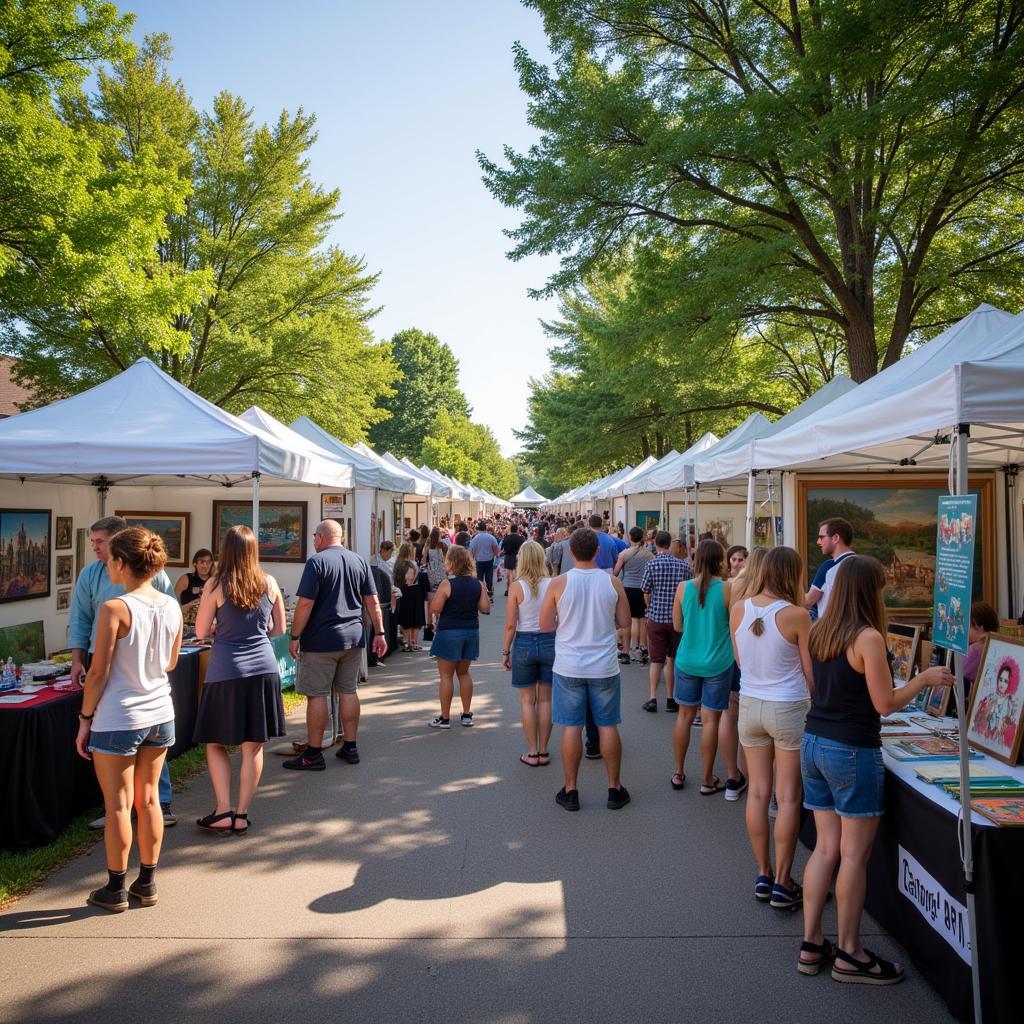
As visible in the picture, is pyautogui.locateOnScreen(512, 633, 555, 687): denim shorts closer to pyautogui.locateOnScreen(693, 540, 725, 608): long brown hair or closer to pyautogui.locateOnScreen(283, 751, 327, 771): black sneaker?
pyautogui.locateOnScreen(693, 540, 725, 608): long brown hair

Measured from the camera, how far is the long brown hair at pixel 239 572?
4773mm

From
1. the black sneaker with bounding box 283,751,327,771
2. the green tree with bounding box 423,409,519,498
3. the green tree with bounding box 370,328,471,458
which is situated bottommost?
the black sneaker with bounding box 283,751,327,771

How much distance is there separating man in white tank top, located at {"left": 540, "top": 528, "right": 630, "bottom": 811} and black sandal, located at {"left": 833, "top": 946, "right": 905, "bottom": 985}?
2.10 m

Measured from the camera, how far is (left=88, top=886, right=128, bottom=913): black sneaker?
12.5ft

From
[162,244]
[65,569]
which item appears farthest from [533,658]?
[162,244]

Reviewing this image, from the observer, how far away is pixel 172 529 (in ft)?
36.1

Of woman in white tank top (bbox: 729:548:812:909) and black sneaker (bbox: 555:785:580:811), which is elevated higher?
woman in white tank top (bbox: 729:548:812:909)

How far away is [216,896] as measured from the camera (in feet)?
13.1

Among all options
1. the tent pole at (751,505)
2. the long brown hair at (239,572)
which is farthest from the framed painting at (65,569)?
the tent pole at (751,505)

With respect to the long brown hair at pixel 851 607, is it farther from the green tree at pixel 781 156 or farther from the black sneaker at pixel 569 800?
the green tree at pixel 781 156

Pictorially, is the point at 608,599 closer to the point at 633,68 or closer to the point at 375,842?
the point at 375,842

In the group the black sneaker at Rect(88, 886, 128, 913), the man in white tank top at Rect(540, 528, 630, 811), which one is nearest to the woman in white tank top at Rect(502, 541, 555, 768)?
the man in white tank top at Rect(540, 528, 630, 811)

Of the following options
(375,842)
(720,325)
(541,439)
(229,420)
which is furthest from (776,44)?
(541,439)

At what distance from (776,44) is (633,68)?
2492 millimetres
